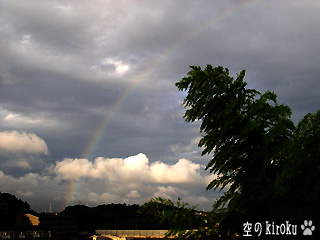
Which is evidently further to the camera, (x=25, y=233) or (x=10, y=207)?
(x=10, y=207)

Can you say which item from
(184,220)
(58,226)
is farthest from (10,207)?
(184,220)

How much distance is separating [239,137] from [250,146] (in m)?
0.39

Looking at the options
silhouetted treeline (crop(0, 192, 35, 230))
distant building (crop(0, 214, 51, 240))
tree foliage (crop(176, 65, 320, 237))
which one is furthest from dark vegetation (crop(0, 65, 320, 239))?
silhouetted treeline (crop(0, 192, 35, 230))

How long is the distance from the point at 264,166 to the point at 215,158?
4.59 ft

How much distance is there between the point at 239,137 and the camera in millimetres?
8953

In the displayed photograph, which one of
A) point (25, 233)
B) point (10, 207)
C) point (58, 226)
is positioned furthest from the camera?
point (10, 207)

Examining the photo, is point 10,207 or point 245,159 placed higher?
point 245,159

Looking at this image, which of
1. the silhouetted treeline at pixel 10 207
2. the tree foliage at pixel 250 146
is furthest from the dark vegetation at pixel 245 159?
the silhouetted treeline at pixel 10 207

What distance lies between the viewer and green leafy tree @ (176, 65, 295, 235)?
27.1 ft

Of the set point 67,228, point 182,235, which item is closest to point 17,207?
point 67,228

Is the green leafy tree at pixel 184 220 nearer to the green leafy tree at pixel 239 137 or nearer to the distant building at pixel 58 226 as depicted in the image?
the green leafy tree at pixel 239 137

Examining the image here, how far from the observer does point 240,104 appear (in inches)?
356

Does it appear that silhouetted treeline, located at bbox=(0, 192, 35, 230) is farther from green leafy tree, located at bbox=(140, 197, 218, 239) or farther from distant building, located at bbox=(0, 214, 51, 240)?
green leafy tree, located at bbox=(140, 197, 218, 239)

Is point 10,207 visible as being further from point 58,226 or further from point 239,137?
point 239,137
